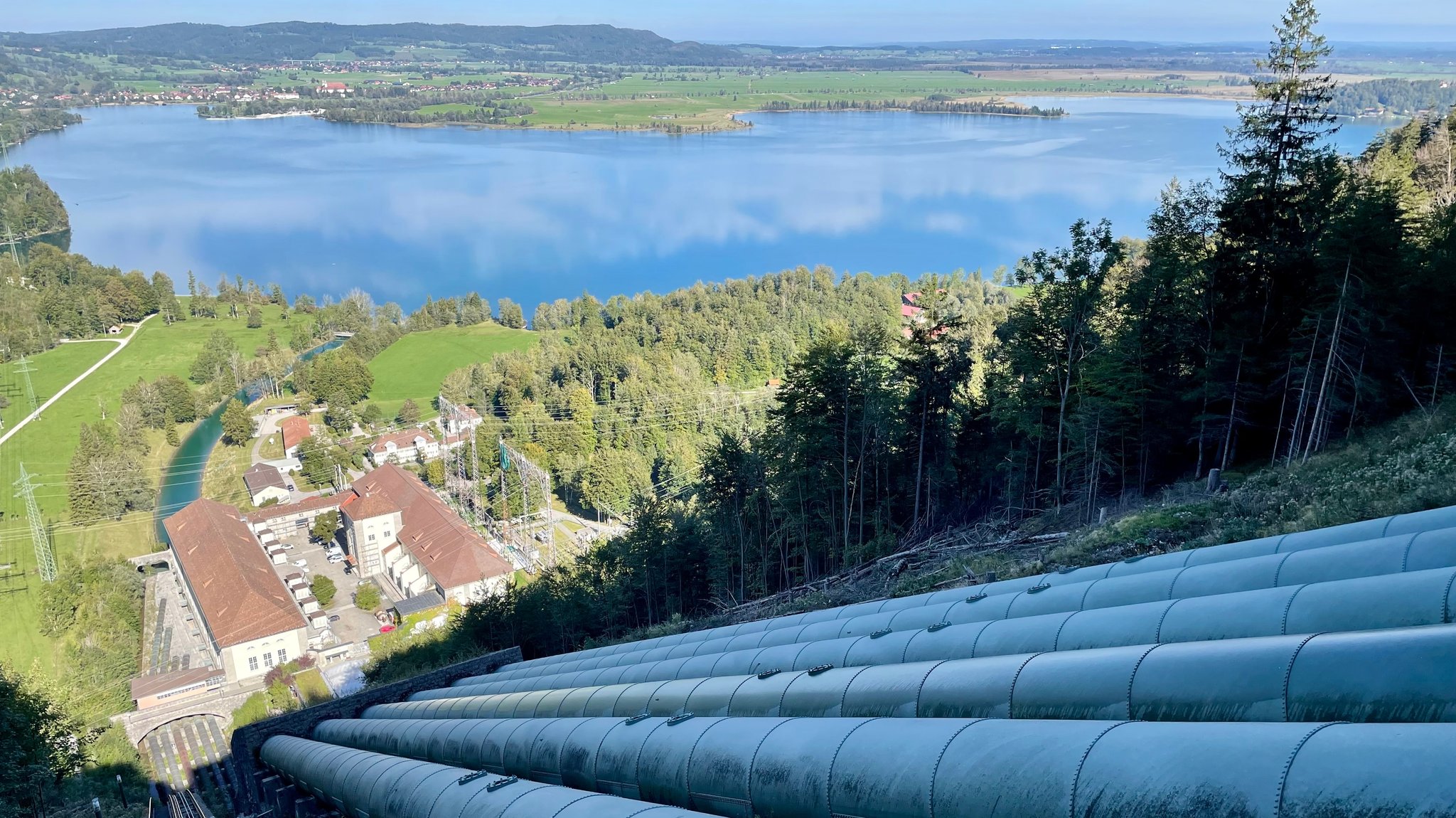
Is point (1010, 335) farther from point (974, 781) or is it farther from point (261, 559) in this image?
point (261, 559)

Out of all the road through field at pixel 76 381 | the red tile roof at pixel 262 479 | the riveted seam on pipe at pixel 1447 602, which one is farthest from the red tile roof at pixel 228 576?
the riveted seam on pipe at pixel 1447 602

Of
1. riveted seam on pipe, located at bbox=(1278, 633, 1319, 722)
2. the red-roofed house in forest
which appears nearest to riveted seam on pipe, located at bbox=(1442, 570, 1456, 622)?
riveted seam on pipe, located at bbox=(1278, 633, 1319, 722)

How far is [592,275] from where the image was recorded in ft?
282

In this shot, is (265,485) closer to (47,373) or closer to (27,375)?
(27,375)

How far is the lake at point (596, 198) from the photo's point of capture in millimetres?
87188

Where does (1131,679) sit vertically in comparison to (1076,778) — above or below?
below

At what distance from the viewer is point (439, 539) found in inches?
1337

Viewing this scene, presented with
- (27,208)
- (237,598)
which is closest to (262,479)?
(237,598)

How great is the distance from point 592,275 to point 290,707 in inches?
2520

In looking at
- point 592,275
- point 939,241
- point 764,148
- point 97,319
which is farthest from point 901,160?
point 97,319

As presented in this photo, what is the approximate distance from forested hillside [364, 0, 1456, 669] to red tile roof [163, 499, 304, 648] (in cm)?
1093

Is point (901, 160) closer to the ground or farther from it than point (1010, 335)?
farther from it

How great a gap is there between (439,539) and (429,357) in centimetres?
3045

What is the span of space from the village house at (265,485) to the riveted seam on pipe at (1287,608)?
44.3m
